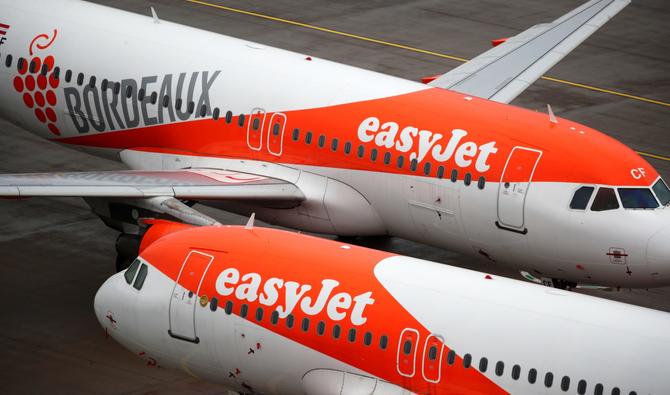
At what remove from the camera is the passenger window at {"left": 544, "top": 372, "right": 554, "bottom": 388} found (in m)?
22.2

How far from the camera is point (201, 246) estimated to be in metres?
25.4

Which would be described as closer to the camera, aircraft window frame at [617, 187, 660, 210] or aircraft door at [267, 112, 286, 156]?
aircraft window frame at [617, 187, 660, 210]

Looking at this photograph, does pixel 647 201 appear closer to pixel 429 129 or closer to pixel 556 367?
pixel 429 129

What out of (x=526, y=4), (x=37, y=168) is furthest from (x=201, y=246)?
(x=526, y=4)

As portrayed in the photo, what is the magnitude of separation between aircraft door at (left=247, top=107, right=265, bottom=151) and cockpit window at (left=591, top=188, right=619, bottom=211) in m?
8.27

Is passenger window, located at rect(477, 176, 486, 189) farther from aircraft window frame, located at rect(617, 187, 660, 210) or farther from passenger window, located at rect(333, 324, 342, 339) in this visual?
passenger window, located at rect(333, 324, 342, 339)

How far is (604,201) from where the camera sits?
30.2 meters

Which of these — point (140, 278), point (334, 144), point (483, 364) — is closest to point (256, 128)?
point (334, 144)

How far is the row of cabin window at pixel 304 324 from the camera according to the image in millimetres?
23438

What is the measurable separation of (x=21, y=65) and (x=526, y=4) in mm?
26282

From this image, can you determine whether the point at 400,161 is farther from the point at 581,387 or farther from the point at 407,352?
the point at 581,387

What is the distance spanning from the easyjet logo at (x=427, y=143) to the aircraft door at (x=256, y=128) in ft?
8.54

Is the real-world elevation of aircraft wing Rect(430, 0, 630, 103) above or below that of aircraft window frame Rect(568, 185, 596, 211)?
above

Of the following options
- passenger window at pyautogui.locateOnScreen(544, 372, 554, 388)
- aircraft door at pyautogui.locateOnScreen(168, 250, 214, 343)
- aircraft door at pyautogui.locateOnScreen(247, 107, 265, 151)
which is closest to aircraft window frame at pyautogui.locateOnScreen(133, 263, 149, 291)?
aircraft door at pyautogui.locateOnScreen(168, 250, 214, 343)
